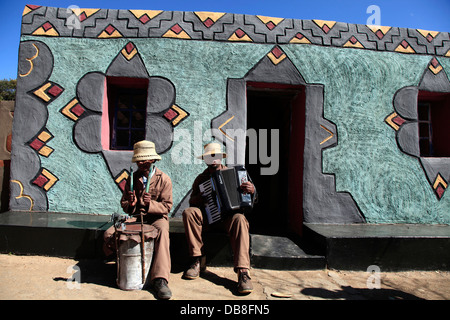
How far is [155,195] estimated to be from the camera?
3314 millimetres

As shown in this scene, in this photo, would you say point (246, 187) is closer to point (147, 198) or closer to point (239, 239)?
point (239, 239)

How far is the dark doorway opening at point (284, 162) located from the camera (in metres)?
4.68

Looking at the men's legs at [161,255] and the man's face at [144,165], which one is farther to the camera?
the man's face at [144,165]

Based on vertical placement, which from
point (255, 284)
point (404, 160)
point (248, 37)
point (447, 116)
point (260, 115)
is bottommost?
point (255, 284)

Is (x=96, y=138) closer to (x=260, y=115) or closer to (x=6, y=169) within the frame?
(x=6, y=169)

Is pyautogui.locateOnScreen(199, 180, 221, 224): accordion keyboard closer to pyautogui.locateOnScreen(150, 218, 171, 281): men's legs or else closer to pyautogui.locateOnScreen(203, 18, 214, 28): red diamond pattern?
pyautogui.locateOnScreen(150, 218, 171, 281): men's legs

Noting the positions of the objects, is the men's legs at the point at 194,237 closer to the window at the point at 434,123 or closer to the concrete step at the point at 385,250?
the concrete step at the point at 385,250

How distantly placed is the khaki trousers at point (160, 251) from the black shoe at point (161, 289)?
1.6 inches

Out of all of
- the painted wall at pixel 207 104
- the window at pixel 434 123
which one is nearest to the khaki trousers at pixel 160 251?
the painted wall at pixel 207 104

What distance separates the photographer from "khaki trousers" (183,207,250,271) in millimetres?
3178

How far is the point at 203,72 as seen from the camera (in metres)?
4.57

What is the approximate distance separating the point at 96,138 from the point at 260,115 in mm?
4080

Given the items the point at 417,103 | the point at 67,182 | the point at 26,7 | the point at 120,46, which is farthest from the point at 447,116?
the point at 26,7

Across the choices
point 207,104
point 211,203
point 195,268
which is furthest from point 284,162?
point 195,268
